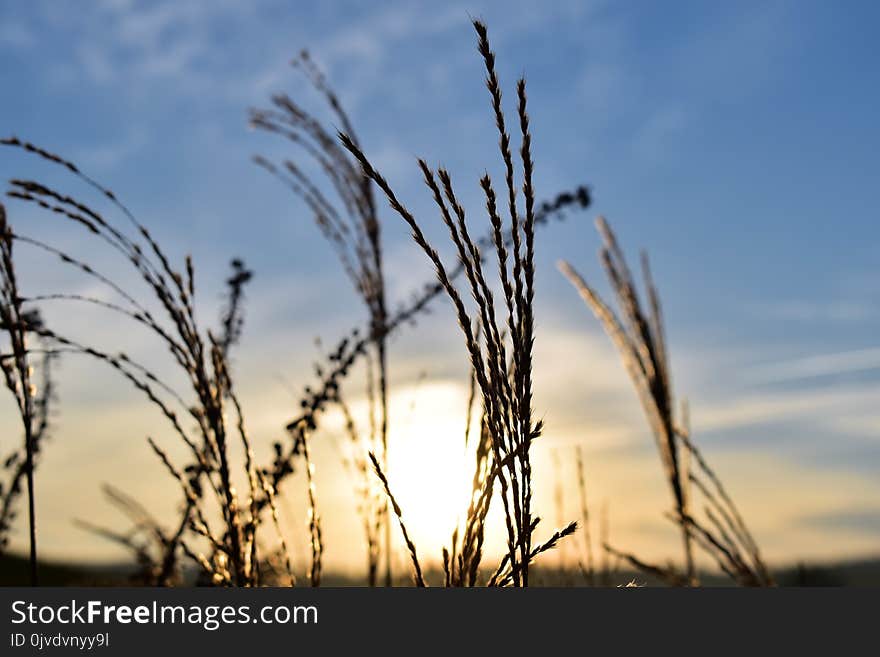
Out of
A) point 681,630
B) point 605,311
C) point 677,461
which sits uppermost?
point 605,311

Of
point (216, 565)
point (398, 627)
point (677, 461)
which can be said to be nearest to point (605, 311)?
point (677, 461)

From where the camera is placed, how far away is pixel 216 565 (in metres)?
2.05

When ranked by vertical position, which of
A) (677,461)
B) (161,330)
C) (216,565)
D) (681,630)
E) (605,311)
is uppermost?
(605,311)

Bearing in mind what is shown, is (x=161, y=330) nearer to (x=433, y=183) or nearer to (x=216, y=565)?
(x=216, y=565)

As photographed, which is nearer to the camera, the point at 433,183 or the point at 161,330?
the point at 433,183

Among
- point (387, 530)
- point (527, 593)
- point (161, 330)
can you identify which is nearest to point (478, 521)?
point (527, 593)

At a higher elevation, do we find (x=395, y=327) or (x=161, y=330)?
(x=395, y=327)

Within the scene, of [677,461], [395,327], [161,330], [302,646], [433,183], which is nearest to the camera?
[433,183]

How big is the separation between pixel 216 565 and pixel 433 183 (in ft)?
3.83

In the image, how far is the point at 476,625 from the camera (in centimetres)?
143

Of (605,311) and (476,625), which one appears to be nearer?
(476,625)

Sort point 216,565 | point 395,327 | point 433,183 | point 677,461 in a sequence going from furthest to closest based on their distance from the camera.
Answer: point 395,327 < point 677,461 < point 216,565 < point 433,183

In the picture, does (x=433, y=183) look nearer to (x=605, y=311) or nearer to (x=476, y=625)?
(x=476, y=625)

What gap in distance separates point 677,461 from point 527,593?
1718 millimetres
